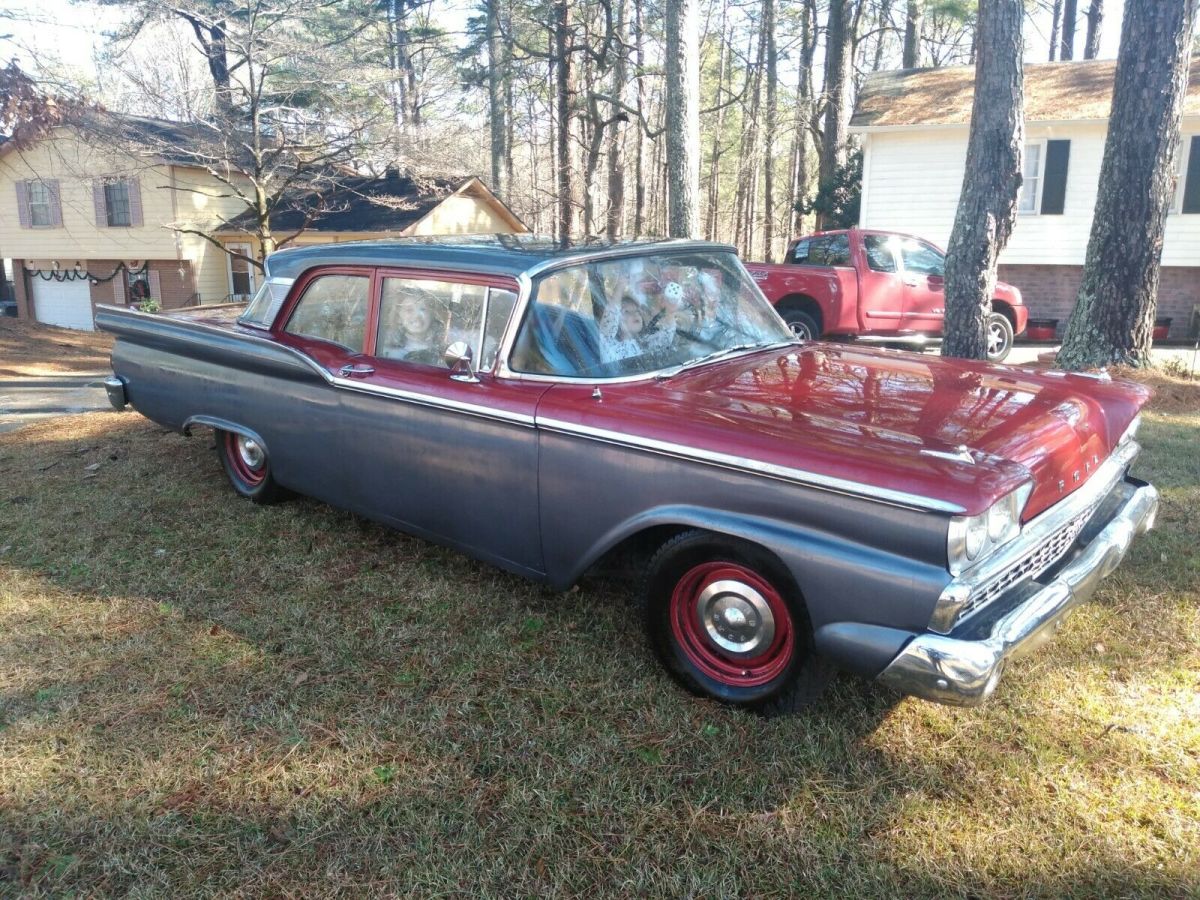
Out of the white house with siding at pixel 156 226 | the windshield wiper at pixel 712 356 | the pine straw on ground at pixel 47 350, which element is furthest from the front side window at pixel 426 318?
the white house with siding at pixel 156 226

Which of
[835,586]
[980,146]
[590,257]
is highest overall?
[980,146]

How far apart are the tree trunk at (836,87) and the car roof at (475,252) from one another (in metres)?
16.8

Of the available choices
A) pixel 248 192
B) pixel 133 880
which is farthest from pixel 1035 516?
pixel 248 192

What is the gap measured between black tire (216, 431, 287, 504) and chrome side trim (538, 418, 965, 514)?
240cm

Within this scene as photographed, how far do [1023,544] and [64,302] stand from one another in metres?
28.3

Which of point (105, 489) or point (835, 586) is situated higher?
point (835, 586)

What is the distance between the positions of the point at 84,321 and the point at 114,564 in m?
24.4

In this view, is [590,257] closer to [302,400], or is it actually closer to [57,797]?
[302,400]

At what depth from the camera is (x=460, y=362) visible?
3.49m

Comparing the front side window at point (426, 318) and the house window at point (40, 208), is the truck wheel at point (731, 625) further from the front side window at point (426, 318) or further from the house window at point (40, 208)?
the house window at point (40, 208)

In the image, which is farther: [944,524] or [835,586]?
[835,586]

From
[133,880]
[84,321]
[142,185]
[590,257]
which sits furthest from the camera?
[84,321]

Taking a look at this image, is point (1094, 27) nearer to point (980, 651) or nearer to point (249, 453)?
point (249, 453)

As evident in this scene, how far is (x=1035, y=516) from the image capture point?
110 inches
